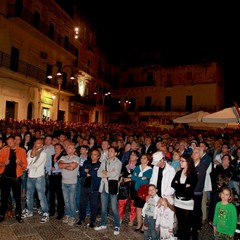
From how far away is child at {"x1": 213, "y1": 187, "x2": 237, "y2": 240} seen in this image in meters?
4.34

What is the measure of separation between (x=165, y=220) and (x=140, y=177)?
1169 mm

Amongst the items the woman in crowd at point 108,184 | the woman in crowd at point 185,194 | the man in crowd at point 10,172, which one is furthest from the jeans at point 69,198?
the woman in crowd at point 185,194

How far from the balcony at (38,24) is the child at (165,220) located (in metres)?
17.4

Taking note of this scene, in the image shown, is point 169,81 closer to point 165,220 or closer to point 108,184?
point 108,184

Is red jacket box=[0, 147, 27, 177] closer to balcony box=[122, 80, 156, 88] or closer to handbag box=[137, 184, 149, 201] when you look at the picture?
handbag box=[137, 184, 149, 201]

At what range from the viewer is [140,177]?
5.76 metres

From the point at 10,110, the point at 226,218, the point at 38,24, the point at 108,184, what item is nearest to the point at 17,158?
the point at 108,184

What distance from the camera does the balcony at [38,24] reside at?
59.8 ft

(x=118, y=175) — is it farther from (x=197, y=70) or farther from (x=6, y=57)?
(x=197, y=70)

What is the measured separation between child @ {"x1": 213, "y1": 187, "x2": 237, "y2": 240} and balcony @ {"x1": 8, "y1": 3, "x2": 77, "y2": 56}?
18.0 m

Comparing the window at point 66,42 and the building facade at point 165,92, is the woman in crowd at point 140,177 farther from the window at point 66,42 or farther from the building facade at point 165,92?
the building facade at point 165,92

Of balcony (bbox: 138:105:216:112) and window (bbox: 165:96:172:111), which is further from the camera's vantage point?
window (bbox: 165:96:172:111)

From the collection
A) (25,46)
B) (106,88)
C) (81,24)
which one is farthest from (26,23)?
(106,88)

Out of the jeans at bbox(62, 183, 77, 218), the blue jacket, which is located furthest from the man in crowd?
the blue jacket
